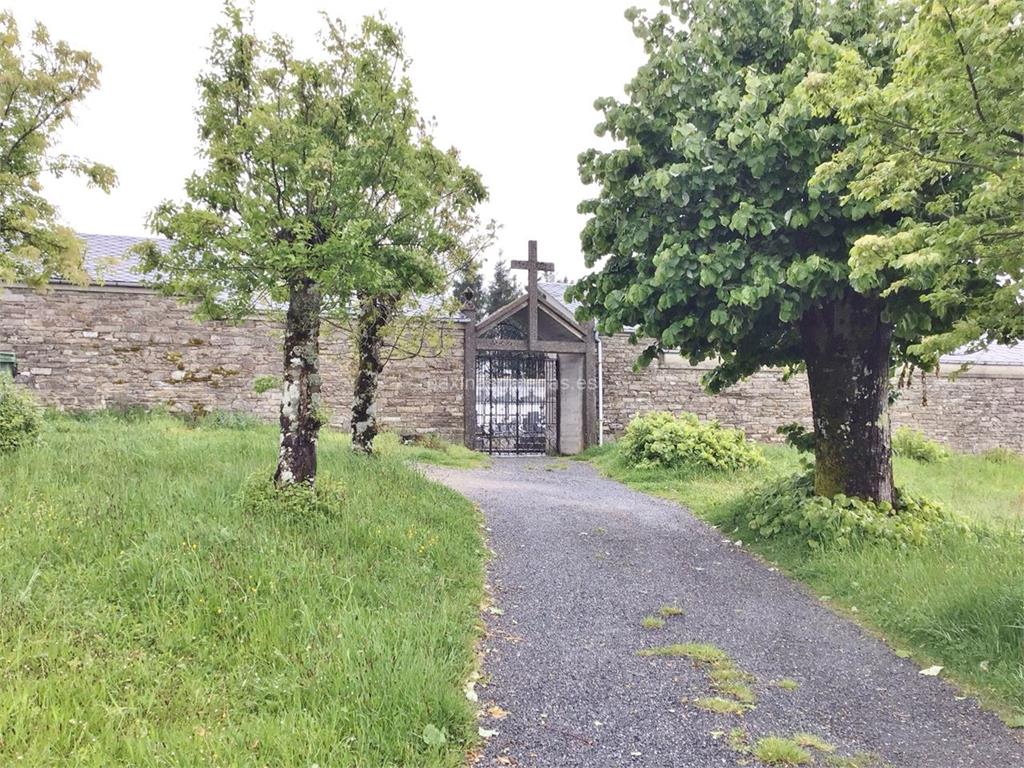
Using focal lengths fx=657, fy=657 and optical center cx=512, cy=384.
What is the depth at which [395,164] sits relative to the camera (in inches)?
227

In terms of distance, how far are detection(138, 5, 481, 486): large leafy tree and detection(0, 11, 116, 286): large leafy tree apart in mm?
2960

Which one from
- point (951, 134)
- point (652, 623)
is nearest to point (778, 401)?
point (652, 623)

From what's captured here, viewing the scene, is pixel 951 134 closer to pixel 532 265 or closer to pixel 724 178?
pixel 724 178

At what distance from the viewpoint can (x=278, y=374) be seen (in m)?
14.2

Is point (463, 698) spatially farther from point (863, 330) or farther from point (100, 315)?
point (100, 315)

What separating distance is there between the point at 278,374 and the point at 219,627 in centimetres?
1113

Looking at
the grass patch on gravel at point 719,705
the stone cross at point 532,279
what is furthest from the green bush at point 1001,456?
the grass patch on gravel at point 719,705

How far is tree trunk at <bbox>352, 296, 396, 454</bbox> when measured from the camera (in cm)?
958

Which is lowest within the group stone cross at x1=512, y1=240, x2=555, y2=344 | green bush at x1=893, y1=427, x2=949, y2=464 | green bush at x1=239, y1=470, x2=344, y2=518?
green bush at x1=893, y1=427, x2=949, y2=464

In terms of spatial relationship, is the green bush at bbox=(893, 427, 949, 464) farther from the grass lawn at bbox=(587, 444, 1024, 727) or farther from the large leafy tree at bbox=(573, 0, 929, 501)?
the large leafy tree at bbox=(573, 0, 929, 501)

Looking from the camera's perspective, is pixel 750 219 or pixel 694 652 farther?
pixel 750 219

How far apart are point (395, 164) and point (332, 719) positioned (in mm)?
4464

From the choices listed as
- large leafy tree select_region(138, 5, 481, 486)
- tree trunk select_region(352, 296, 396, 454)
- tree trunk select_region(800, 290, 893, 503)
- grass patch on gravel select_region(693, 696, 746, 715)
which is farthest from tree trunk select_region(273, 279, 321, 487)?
tree trunk select_region(800, 290, 893, 503)

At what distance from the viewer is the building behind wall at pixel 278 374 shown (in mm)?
13023
